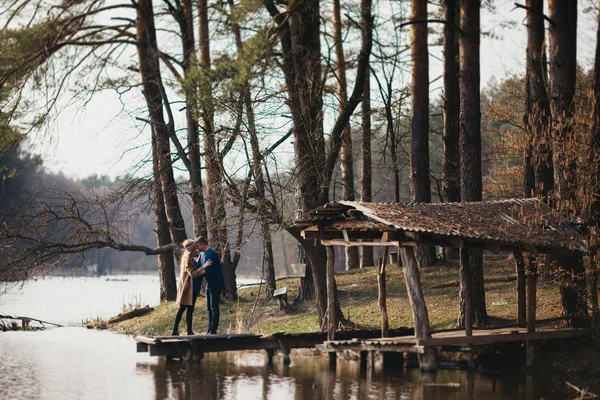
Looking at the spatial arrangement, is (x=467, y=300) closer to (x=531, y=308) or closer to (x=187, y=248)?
(x=531, y=308)

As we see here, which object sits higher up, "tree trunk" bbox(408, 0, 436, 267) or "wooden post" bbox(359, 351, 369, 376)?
"tree trunk" bbox(408, 0, 436, 267)

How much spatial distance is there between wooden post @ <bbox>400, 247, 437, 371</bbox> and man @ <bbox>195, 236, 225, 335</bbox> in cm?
→ 404

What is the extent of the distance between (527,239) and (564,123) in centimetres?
234

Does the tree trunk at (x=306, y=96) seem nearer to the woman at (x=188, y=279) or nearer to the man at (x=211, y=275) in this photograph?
the man at (x=211, y=275)

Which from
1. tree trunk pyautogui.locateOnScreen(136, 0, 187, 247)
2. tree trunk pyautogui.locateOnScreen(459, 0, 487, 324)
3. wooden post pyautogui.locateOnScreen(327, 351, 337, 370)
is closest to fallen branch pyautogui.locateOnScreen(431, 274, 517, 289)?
tree trunk pyautogui.locateOnScreen(459, 0, 487, 324)

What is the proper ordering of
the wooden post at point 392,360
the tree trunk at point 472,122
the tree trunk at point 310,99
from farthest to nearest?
the tree trunk at point 310,99
the tree trunk at point 472,122
the wooden post at point 392,360

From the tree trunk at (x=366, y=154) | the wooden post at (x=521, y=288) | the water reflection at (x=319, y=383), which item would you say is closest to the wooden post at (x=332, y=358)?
the water reflection at (x=319, y=383)

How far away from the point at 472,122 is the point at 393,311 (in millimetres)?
5100

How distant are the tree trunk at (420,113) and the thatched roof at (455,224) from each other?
7.88m

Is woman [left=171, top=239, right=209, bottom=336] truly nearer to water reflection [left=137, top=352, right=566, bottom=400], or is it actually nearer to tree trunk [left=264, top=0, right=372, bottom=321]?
water reflection [left=137, top=352, right=566, bottom=400]

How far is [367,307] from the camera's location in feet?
81.2

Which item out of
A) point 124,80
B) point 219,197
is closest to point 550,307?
point 219,197

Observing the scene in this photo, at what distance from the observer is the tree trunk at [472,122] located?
2158 centimetres

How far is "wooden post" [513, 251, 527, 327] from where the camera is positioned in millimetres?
20312
